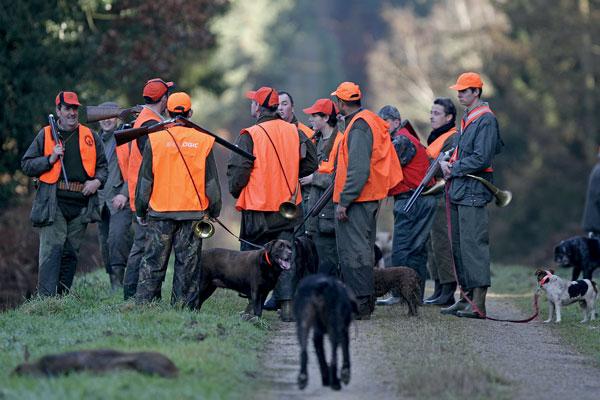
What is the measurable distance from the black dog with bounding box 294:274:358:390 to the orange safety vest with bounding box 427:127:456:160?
20.8 ft

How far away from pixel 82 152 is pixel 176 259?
88.3 inches

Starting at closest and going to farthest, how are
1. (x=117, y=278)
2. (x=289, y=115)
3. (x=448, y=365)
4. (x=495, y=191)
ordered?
(x=448, y=365) < (x=495, y=191) < (x=289, y=115) < (x=117, y=278)

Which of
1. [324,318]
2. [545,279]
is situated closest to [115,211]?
[545,279]

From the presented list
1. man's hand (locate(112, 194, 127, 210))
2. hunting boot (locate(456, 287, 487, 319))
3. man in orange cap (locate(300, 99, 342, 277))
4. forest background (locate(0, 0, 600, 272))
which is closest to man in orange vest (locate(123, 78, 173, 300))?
man's hand (locate(112, 194, 127, 210))

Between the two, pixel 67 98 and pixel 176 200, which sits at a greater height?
pixel 67 98

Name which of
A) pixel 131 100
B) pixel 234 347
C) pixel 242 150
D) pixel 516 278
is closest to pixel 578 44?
pixel 131 100

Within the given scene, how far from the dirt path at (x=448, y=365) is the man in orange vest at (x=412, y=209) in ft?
4.35

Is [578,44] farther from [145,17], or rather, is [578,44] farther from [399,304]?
[399,304]

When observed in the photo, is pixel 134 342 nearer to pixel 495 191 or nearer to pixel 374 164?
pixel 374 164

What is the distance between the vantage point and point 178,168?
13641 mm

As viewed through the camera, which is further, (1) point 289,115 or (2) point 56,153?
(1) point 289,115

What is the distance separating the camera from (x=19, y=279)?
77.4ft

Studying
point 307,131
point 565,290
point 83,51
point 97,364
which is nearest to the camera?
point 97,364

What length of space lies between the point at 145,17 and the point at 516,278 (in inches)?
528
